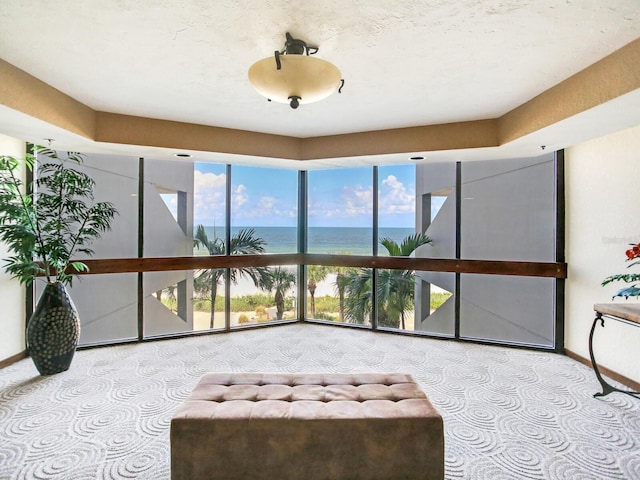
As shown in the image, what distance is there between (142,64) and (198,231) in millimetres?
2604

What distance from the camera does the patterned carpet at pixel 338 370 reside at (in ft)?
6.56

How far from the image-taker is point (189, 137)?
12.3 ft

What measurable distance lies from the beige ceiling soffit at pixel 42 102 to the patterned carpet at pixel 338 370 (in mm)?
2315

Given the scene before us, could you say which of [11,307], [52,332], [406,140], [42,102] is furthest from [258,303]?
[42,102]

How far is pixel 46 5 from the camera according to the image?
1.77m

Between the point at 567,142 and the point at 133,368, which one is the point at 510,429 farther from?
the point at 133,368

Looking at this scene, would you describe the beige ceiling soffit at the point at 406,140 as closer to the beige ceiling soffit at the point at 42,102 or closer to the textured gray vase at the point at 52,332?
the beige ceiling soffit at the point at 42,102

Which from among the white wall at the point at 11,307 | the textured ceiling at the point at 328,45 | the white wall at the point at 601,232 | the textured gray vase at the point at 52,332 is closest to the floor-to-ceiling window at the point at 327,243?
the white wall at the point at 601,232

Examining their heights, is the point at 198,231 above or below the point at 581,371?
above

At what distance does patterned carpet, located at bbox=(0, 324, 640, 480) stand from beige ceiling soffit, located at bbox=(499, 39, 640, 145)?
2292 mm

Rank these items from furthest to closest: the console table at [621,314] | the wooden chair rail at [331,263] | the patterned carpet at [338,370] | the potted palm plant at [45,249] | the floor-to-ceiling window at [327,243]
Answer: the floor-to-ceiling window at [327,243]
the wooden chair rail at [331,263]
the potted palm plant at [45,249]
the console table at [621,314]
the patterned carpet at [338,370]

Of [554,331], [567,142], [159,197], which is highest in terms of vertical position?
[567,142]

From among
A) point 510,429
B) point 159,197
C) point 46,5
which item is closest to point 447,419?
point 510,429

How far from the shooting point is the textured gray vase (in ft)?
10.2
